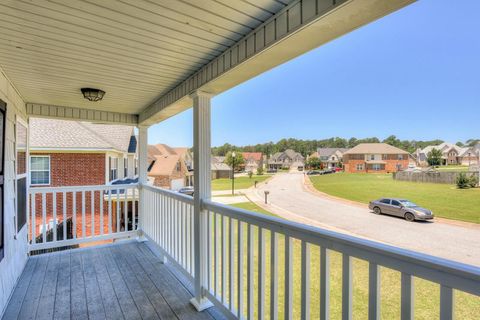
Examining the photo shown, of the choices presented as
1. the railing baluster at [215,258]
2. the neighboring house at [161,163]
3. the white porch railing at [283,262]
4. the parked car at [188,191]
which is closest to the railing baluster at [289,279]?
the white porch railing at [283,262]

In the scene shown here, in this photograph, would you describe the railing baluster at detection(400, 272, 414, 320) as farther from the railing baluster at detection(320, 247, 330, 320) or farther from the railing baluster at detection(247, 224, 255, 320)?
the railing baluster at detection(247, 224, 255, 320)

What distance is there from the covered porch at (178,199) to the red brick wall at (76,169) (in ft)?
17.2

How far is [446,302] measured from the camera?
0.94 m

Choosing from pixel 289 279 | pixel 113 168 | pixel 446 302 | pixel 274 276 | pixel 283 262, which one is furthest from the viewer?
pixel 113 168

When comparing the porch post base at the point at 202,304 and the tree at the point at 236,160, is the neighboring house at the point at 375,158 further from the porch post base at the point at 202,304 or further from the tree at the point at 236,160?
the porch post base at the point at 202,304

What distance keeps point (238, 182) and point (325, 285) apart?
5.15 feet

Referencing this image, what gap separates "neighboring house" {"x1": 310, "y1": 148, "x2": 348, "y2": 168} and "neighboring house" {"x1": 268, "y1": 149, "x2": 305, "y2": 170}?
0.82ft

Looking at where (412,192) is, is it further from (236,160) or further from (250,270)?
(236,160)

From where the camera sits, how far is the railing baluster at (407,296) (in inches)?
40.8

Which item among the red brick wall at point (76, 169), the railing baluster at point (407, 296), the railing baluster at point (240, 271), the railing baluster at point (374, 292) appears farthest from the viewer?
the red brick wall at point (76, 169)

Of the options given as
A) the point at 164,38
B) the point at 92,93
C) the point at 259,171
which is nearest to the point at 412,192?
the point at 259,171

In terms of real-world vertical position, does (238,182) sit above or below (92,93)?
below

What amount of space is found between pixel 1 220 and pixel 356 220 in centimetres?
324

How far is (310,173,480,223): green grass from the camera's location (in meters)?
1.13
